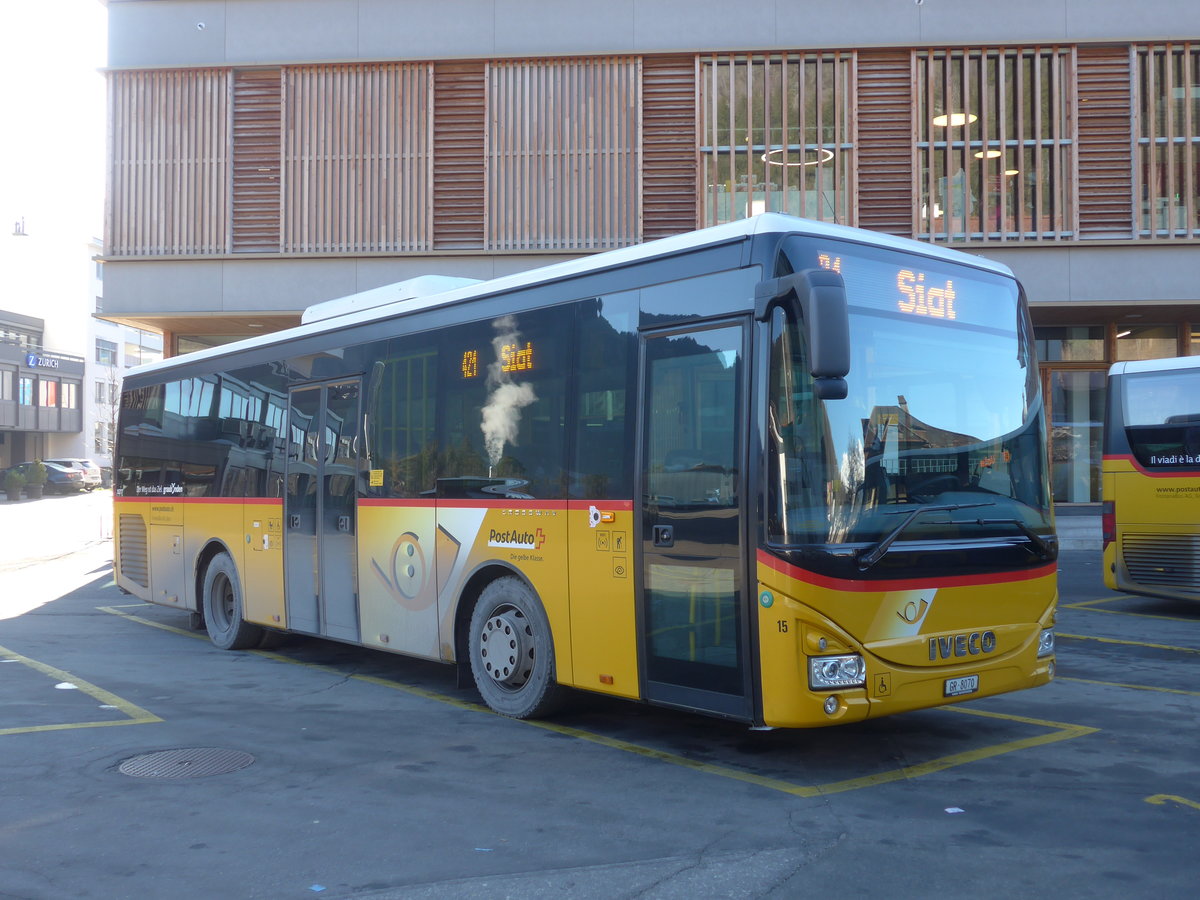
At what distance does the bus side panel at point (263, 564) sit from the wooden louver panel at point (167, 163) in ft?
37.9

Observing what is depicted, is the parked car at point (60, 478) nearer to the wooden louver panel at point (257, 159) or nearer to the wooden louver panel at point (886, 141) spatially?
the wooden louver panel at point (257, 159)

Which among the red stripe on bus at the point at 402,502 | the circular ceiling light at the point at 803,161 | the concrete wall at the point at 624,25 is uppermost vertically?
the concrete wall at the point at 624,25

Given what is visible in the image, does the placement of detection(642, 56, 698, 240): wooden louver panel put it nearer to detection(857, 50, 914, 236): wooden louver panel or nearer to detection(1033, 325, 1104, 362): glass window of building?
detection(857, 50, 914, 236): wooden louver panel

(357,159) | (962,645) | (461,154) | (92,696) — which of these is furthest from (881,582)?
(357,159)

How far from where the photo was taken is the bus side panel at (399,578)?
28.9 ft

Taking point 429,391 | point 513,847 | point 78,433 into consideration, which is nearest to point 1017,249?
point 429,391

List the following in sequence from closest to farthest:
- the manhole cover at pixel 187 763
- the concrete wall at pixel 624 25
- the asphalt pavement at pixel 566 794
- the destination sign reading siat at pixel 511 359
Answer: the asphalt pavement at pixel 566 794 < the manhole cover at pixel 187 763 < the destination sign reading siat at pixel 511 359 < the concrete wall at pixel 624 25

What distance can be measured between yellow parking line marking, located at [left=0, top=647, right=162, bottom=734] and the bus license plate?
533 centimetres

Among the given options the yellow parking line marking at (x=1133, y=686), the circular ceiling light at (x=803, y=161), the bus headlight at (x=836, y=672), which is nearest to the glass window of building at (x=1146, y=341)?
the circular ceiling light at (x=803, y=161)

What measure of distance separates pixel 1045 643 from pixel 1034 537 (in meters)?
0.71

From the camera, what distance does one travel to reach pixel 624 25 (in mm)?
20703

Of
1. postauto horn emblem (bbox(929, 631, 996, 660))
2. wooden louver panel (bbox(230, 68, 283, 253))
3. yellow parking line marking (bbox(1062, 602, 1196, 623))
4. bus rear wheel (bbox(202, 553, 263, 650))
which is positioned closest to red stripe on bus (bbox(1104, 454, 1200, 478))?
yellow parking line marking (bbox(1062, 602, 1196, 623))

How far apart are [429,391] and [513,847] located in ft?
14.3

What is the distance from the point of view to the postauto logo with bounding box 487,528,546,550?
25.3ft
